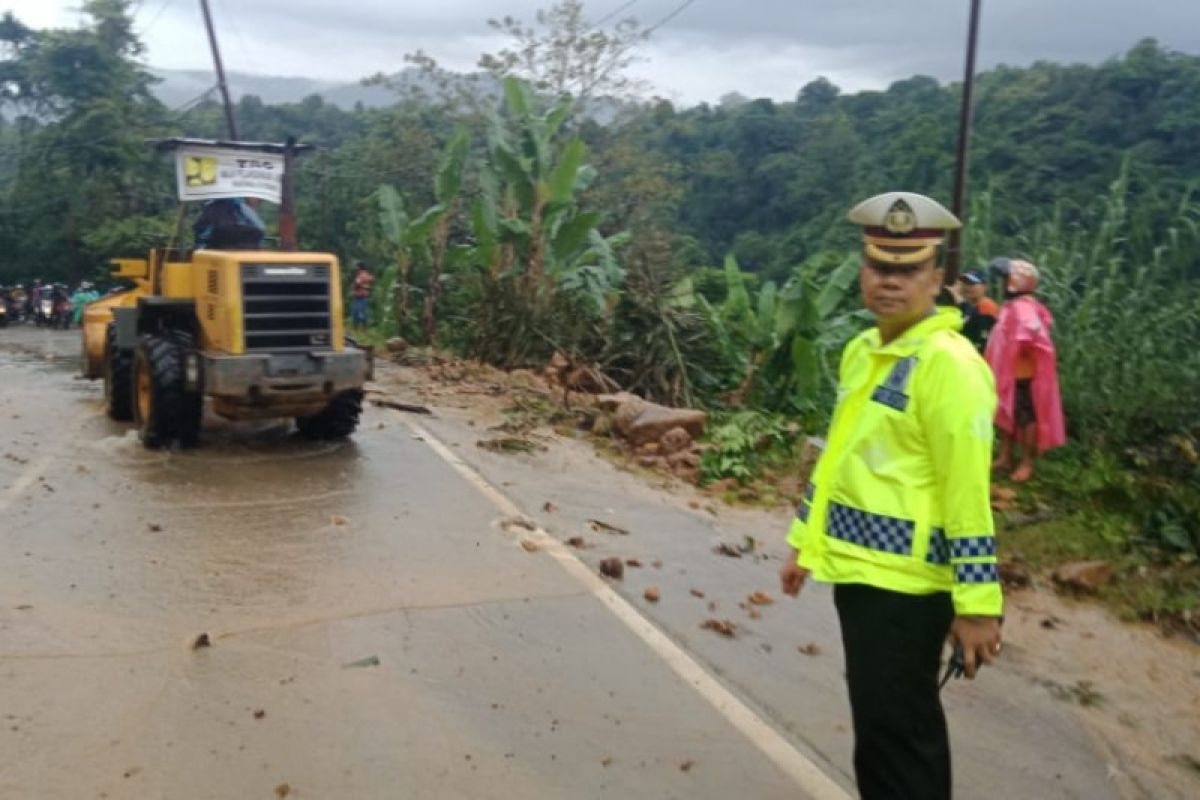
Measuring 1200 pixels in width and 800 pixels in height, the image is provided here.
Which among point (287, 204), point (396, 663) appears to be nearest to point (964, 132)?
point (287, 204)

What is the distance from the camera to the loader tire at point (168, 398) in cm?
951

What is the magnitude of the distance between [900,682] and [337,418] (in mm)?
8077

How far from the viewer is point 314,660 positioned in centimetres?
509

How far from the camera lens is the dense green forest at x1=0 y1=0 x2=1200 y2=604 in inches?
374

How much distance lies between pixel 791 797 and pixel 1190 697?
228cm

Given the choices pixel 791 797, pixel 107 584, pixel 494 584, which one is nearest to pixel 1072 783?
pixel 791 797

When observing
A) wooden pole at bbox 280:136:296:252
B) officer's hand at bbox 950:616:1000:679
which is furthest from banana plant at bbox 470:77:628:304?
officer's hand at bbox 950:616:1000:679

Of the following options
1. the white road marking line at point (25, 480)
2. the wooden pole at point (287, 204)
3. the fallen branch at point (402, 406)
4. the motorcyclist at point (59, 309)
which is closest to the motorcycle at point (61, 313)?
the motorcyclist at point (59, 309)

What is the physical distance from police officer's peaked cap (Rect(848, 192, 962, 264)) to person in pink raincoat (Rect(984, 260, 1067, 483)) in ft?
18.1

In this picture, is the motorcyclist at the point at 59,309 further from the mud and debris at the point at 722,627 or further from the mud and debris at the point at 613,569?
the mud and debris at the point at 722,627

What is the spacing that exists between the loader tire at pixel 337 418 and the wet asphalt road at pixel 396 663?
5.69ft

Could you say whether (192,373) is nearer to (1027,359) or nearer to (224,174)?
(224,174)

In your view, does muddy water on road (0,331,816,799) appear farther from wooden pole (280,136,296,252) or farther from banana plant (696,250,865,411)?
banana plant (696,250,865,411)

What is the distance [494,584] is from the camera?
6340mm
